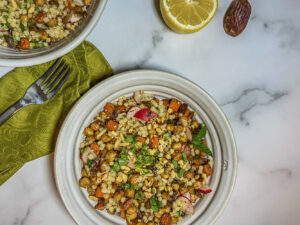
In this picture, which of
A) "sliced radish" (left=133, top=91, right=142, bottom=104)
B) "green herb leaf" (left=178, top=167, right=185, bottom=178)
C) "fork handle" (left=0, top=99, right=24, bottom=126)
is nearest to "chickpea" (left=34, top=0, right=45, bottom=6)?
"fork handle" (left=0, top=99, right=24, bottom=126)

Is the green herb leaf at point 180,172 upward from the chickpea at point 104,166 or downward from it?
upward

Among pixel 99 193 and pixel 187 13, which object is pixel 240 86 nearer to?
pixel 187 13

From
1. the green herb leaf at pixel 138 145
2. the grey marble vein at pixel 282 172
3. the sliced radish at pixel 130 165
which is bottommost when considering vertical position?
the sliced radish at pixel 130 165

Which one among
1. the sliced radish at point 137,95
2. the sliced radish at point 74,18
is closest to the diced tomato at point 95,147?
the sliced radish at point 137,95

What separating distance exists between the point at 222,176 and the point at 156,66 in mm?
524

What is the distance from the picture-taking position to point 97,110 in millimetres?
1238

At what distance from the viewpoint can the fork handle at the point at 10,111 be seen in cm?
118

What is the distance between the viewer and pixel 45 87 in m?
1.20

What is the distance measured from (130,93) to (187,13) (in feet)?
1.28

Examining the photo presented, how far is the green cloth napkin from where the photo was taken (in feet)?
4.04

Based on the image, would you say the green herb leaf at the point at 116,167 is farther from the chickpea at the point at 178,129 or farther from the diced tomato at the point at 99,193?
the chickpea at the point at 178,129

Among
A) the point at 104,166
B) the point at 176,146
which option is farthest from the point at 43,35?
the point at 176,146

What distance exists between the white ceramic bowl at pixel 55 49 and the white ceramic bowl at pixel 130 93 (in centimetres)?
18

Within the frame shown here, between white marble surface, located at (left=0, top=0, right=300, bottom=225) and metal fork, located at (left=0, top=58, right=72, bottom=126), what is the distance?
0.52 ft
